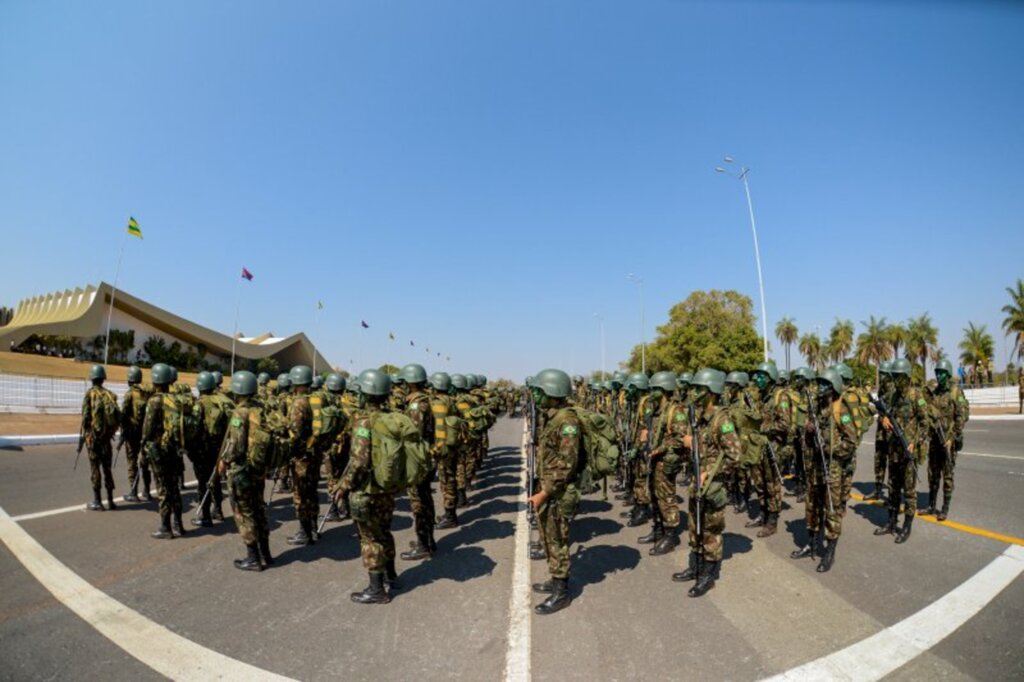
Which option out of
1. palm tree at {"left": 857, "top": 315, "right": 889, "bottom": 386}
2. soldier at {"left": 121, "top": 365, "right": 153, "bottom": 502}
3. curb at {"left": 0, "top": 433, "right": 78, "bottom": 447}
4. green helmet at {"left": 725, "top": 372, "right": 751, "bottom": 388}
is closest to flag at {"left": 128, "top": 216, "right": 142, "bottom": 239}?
curb at {"left": 0, "top": 433, "right": 78, "bottom": 447}

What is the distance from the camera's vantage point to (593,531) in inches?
262

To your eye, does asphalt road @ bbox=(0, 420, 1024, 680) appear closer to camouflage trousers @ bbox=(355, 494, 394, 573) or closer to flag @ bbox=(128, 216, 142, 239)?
camouflage trousers @ bbox=(355, 494, 394, 573)

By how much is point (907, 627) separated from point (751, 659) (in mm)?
1426

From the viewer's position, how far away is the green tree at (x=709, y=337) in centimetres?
4047

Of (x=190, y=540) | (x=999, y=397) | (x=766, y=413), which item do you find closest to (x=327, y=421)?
(x=190, y=540)

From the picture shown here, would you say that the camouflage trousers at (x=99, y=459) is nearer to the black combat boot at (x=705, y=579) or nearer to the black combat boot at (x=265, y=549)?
the black combat boot at (x=265, y=549)

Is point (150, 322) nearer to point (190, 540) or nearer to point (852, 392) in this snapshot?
point (190, 540)

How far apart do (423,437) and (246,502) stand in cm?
208

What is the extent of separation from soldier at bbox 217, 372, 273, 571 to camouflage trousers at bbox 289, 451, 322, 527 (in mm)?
773

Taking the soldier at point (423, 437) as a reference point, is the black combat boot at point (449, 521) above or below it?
below

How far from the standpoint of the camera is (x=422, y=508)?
18.3ft

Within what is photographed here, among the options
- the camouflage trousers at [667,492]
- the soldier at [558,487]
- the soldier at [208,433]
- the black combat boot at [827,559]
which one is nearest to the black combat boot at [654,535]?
the camouflage trousers at [667,492]

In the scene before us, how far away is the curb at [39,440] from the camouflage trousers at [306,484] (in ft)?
Result: 41.8

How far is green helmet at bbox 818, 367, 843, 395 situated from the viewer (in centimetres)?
556
